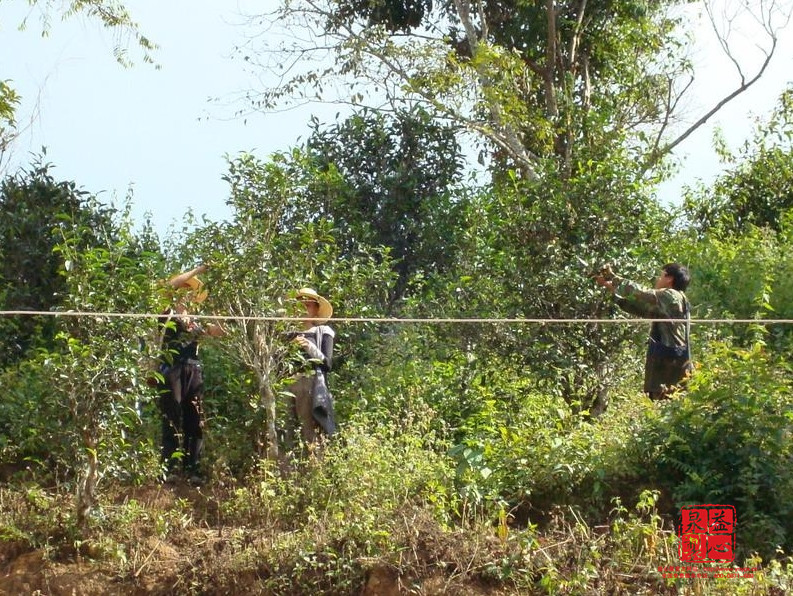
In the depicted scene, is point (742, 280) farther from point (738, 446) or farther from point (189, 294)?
point (189, 294)

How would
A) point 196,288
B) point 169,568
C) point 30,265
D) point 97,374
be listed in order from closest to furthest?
point 169,568 < point 97,374 < point 196,288 < point 30,265

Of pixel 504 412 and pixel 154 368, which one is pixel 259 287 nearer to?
pixel 154 368

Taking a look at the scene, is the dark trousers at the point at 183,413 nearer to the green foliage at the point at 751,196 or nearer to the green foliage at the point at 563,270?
the green foliage at the point at 563,270

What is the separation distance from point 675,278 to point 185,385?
3319mm

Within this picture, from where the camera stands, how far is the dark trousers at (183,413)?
7418 mm

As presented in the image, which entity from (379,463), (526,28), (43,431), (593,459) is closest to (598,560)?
(593,459)

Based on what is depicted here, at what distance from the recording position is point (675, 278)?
7.67 m

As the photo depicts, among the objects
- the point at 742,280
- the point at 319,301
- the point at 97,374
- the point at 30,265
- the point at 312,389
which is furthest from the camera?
the point at 742,280

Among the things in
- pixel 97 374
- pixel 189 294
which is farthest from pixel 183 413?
pixel 97 374

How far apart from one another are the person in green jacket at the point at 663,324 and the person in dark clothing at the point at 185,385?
264 cm

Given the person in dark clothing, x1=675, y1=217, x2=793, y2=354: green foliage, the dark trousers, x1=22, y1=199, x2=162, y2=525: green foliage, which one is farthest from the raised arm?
x1=675, y1=217, x2=793, y2=354: green foliage

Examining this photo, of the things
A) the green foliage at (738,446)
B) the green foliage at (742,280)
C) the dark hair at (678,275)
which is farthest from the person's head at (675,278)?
the green foliage at (742,280)

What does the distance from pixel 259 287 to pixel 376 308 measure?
173 cm

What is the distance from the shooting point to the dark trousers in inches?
292
